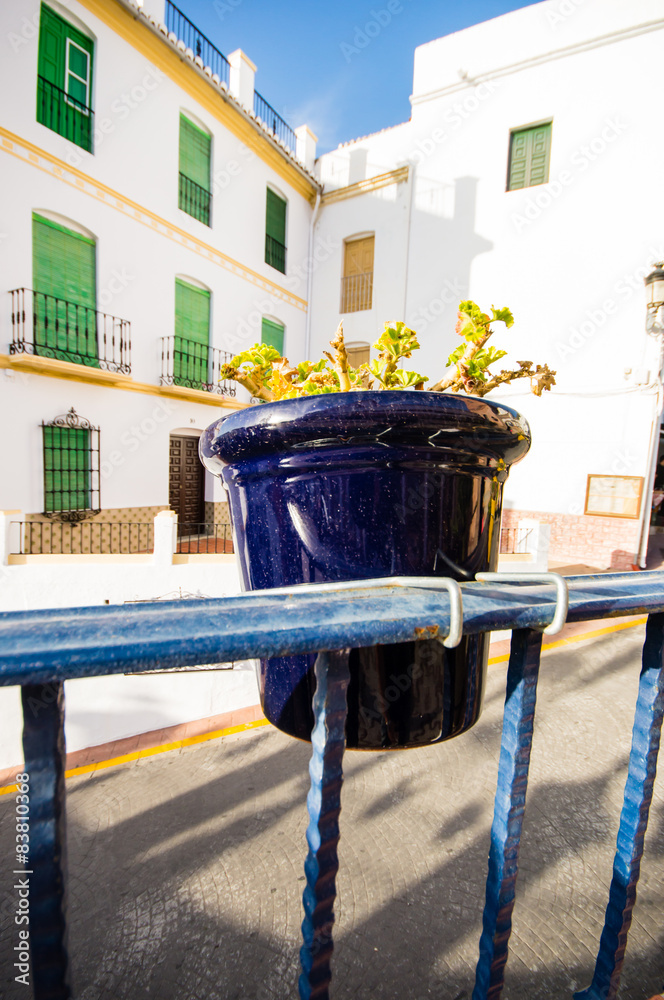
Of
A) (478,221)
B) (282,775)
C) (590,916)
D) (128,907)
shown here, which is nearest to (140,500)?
(282,775)

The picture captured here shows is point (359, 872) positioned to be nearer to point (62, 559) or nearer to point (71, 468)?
point (62, 559)

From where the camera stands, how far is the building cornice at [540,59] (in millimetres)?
8172

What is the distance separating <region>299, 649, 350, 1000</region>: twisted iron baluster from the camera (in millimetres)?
469

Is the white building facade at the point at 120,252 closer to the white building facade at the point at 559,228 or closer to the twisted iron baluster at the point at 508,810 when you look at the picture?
the white building facade at the point at 559,228

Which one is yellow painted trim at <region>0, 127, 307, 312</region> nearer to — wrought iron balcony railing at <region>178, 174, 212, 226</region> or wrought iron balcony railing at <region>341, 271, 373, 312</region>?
wrought iron balcony railing at <region>178, 174, 212, 226</region>

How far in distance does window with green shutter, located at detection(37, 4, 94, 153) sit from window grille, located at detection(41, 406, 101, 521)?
15.0 ft

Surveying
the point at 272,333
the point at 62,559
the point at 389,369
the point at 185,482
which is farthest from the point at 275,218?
the point at 389,369

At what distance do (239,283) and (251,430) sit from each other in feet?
37.3

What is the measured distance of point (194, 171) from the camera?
31.2 ft

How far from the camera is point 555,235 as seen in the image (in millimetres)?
8922

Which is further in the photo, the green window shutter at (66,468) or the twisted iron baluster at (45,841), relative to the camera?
the green window shutter at (66,468)

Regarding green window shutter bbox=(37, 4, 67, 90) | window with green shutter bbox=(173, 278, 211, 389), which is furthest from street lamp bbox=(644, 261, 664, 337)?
green window shutter bbox=(37, 4, 67, 90)

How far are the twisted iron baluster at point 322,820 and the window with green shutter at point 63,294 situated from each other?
846 cm

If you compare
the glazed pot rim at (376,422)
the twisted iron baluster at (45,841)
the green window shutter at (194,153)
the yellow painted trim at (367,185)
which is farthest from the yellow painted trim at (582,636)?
the green window shutter at (194,153)
